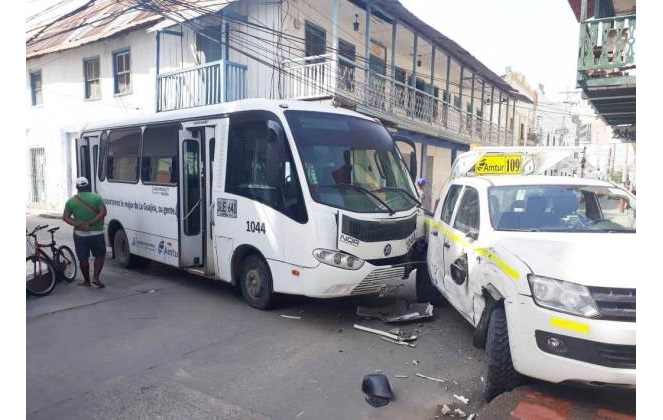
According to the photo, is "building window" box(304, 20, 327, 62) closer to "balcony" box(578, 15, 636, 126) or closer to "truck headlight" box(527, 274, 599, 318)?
"balcony" box(578, 15, 636, 126)

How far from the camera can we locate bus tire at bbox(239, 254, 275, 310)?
612cm

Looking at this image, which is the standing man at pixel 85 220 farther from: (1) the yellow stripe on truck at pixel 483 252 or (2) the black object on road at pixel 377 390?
(2) the black object on road at pixel 377 390

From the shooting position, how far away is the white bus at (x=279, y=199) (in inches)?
218

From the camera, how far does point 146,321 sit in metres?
5.92

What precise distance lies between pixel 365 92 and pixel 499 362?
10.6 m

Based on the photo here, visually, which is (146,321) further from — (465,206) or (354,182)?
(465,206)

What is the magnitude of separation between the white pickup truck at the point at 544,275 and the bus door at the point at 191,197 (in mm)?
3683

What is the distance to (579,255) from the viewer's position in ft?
11.6

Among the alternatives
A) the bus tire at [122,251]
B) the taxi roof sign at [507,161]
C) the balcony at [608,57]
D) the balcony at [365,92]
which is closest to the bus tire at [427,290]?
the taxi roof sign at [507,161]

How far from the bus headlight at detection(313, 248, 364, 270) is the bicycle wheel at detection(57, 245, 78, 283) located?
15.1ft

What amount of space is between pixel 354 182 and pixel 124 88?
523 inches

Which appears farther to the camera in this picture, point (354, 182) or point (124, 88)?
point (124, 88)
